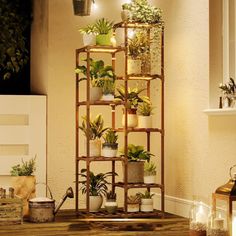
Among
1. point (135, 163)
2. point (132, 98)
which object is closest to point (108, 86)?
point (132, 98)

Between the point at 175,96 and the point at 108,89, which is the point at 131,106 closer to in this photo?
the point at 108,89

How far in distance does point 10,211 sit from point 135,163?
1.09 meters

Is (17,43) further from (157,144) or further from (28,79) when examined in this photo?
(157,144)

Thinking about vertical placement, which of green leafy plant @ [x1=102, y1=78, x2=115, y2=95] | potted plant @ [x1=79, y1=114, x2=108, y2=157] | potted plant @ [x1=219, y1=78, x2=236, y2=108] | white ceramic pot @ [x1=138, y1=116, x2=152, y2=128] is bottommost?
potted plant @ [x1=79, y1=114, x2=108, y2=157]

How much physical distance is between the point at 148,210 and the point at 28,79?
217 cm

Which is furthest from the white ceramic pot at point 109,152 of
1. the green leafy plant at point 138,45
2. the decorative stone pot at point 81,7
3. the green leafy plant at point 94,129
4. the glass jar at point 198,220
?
the glass jar at point 198,220

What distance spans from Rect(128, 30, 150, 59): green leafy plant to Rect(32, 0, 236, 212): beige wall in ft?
1.13

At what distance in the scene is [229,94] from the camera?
509 centimetres

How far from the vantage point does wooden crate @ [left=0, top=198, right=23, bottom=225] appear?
5227mm

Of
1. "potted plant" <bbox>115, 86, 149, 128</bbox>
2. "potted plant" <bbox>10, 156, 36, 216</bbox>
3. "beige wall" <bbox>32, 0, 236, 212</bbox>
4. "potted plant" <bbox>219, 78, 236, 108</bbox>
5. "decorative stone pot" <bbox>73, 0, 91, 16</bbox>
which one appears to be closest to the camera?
"potted plant" <bbox>219, 78, 236, 108</bbox>

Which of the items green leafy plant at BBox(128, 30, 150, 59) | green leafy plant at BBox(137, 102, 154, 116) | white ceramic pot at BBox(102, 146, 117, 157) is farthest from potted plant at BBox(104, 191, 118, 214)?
green leafy plant at BBox(128, 30, 150, 59)

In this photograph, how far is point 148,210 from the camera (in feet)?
18.5

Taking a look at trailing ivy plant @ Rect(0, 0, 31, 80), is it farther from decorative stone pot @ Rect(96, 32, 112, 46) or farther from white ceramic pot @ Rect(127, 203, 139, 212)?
white ceramic pot @ Rect(127, 203, 139, 212)

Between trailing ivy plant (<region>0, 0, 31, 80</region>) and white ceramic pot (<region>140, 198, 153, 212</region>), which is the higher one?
trailing ivy plant (<region>0, 0, 31, 80</region>)
